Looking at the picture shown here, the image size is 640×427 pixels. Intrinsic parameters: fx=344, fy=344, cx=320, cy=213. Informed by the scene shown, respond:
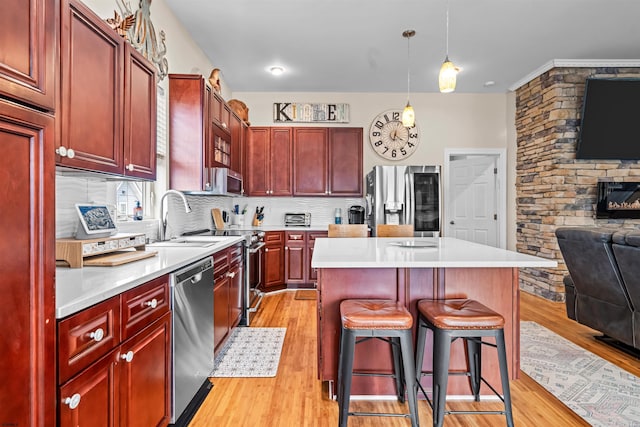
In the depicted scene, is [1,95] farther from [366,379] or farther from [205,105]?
[205,105]

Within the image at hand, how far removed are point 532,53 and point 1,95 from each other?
475 cm

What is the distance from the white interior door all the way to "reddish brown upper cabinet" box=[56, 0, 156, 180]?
4618 millimetres

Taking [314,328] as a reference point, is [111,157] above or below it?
above

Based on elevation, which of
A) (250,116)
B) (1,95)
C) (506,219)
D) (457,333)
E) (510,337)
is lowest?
(510,337)

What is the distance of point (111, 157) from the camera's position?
1.69 m

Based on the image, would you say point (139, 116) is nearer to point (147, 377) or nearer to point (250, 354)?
point (147, 377)

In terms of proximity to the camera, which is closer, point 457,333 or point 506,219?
point 457,333

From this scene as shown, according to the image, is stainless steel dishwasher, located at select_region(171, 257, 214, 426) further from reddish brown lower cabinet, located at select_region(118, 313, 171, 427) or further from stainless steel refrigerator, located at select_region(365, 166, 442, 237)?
stainless steel refrigerator, located at select_region(365, 166, 442, 237)

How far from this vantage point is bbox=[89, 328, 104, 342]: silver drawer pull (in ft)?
3.66

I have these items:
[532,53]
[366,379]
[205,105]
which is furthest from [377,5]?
[366,379]

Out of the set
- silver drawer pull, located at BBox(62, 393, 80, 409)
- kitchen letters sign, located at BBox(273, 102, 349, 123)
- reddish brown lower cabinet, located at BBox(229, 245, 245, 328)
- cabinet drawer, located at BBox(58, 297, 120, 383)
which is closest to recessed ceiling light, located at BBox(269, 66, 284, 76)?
kitchen letters sign, located at BBox(273, 102, 349, 123)

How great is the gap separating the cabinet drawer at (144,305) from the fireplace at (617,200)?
4771mm

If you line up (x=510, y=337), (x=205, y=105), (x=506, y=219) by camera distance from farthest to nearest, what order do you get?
(x=506, y=219) < (x=205, y=105) < (x=510, y=337)

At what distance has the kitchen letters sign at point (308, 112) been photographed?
5223 millimetres
